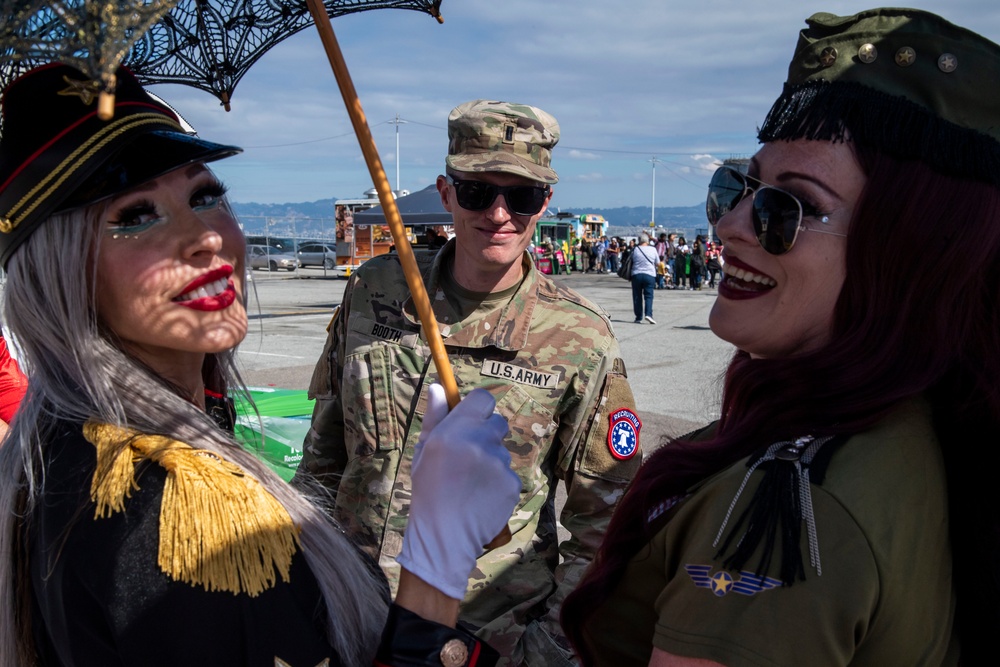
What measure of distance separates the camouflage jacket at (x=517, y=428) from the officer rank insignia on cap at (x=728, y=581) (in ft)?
3.87

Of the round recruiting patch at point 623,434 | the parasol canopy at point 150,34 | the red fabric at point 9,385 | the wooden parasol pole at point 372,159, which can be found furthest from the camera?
the red fabric at point 9,385

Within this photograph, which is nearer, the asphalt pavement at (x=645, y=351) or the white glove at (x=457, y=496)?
the white glove at (x=457, y=496)

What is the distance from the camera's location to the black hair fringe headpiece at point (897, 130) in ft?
3.86

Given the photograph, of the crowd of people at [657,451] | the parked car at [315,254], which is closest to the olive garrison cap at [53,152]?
the crowd of people at [657,451]

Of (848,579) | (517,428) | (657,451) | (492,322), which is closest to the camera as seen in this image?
(848,579)

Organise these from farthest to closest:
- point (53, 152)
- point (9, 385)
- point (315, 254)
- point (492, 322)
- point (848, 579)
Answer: point (315, 254)
point (9, 385)
point (492, 322)
point (53, 152)
point (848, 579)

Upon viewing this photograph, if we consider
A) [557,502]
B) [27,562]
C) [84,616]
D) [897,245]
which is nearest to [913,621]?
[897,245]

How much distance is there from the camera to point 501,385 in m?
2.37

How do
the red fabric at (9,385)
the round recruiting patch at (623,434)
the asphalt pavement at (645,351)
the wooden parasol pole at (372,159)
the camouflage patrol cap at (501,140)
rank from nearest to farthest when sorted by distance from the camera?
1. the wooden parasol pole at (372,159)
2. the round recruiting patch at (623,434)
3. the camouflage patrol cap at (501,140)
4. the red fabric at (9,385)
5. the asphalt pavement at (645,351)

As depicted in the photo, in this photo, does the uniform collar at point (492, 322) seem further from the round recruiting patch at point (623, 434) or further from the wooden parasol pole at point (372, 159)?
the wooden parasol pole at point (372, 159)

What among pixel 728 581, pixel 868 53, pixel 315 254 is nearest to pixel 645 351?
pixel 868 53

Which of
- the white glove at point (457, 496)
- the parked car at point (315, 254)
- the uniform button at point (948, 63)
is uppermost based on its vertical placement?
the uniform button at point (948, 63)

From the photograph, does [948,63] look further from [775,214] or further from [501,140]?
[501,140]

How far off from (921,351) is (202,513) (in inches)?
44.9
